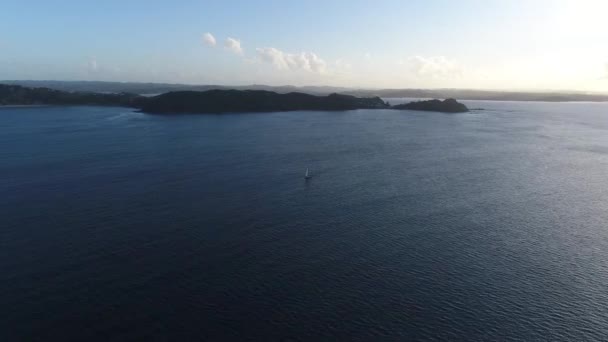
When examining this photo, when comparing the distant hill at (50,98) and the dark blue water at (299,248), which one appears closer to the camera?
the dark blue water at (299,248)

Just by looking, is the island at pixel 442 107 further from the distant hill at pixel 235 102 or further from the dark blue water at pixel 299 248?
the dark blue water at pixel 299 248

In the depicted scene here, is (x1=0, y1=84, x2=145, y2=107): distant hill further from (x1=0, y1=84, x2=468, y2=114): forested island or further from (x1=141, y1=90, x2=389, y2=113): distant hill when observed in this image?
(x1=141, y1=90, x2=389, y2=113): distant hill

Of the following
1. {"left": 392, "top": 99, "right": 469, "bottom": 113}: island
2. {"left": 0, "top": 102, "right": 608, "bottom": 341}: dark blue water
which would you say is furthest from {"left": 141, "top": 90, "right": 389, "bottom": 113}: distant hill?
{"left": 0, "top": 102, "right": 608, "bottom": 341}: dark blue water

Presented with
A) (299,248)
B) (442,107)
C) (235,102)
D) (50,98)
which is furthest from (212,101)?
(299,248)

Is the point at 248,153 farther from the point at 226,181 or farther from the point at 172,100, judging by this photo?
the point at 172,100

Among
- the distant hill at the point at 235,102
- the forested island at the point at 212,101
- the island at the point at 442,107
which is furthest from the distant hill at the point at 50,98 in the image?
the island at the point at 442,107

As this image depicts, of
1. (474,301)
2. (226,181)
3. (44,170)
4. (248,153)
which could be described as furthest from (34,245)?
(248,153)
